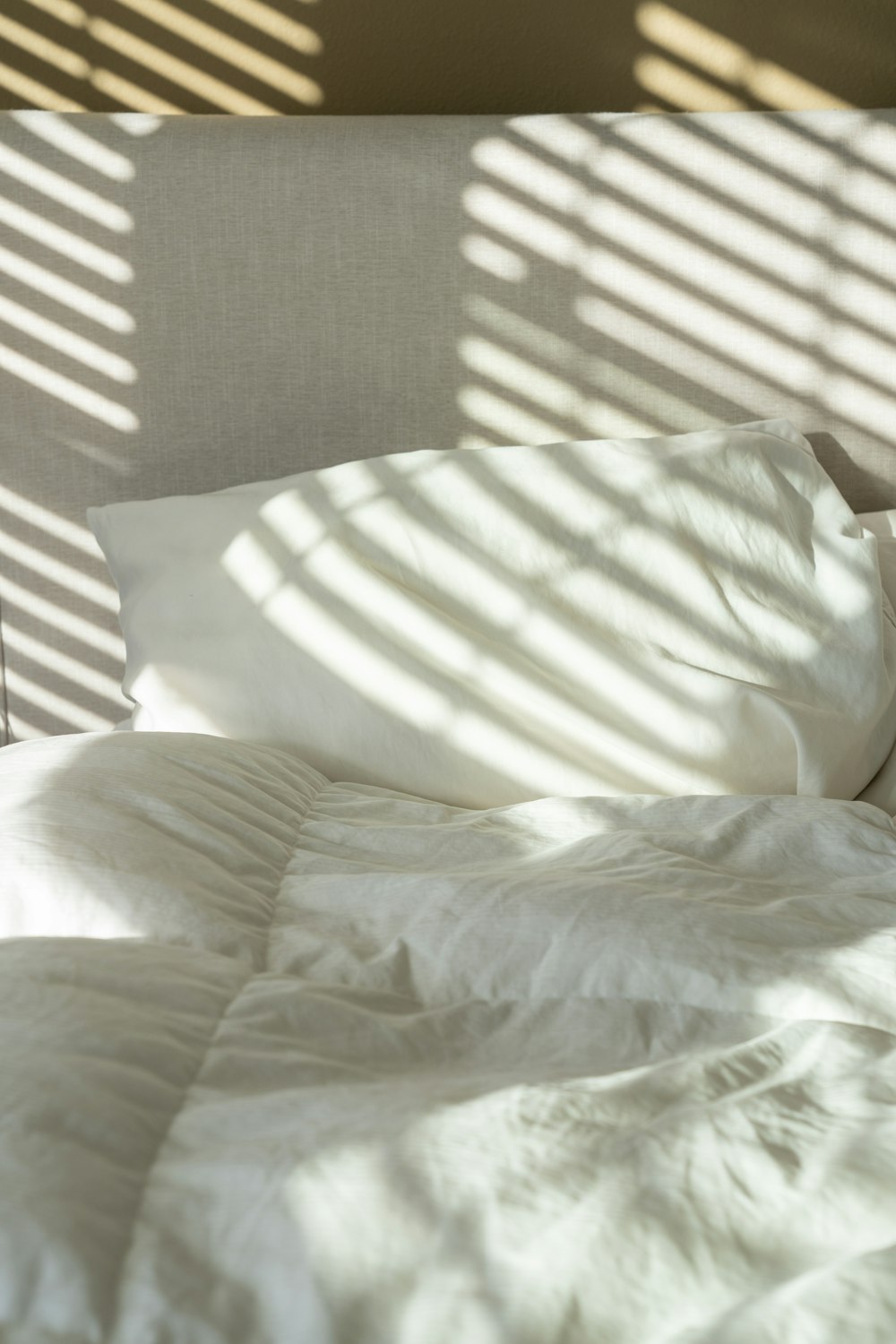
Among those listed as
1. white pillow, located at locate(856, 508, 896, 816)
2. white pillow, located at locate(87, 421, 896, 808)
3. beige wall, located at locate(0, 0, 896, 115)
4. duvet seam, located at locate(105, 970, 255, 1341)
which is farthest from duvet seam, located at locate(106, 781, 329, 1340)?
beige wall, located at locate(0, 0, 896, 115)

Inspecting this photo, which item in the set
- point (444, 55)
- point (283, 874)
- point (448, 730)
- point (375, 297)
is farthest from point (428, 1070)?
point (444, 55)

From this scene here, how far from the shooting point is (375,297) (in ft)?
5.00

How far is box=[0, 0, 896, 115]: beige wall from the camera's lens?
157 cm

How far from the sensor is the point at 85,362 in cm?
151

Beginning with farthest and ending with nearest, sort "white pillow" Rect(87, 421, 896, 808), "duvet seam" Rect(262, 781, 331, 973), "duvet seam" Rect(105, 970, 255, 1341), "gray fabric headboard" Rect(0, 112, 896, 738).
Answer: "gray fabric headboard" Rect(0, 112, 896, 738) < "white pillow" Rect(87, 421, 896, 808) < "duvet seam" Rect(262, 781, 331, 973) < "duvet seam" Rect(105, 970, 255, 1341)

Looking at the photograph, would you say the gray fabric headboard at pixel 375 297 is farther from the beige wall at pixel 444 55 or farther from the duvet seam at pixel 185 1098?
the duvet seam at pixel 185 1098

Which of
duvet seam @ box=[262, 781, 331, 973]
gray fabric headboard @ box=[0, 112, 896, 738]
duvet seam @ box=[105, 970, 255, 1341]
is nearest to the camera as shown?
duvet seam @ box=[105, 970, 255, 1341]

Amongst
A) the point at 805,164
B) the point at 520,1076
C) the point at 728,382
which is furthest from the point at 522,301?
the point at 520,1076

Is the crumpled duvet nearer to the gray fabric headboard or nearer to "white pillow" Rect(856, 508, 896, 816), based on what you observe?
"white pillow" Rect(856, 508, 896, 816)

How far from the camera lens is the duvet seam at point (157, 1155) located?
1.51 feet

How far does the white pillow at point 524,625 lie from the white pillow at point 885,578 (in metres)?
0.03

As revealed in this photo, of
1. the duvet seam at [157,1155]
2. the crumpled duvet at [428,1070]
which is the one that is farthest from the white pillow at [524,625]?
the duvet seam at [157,1155]

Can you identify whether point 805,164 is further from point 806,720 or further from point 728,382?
point 806,720

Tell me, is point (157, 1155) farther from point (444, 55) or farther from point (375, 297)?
point (444, 55)
